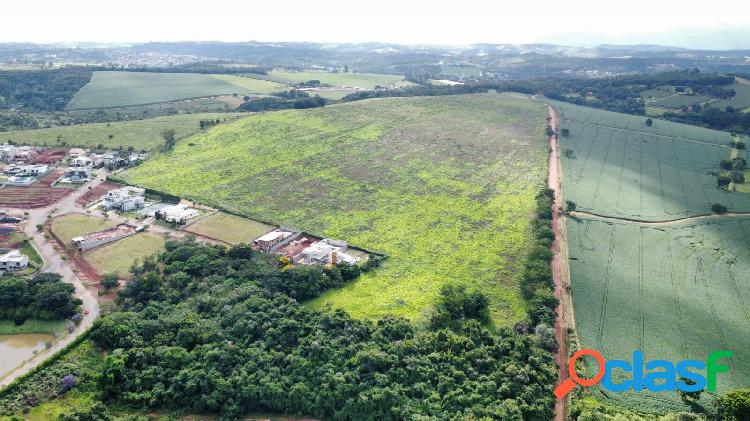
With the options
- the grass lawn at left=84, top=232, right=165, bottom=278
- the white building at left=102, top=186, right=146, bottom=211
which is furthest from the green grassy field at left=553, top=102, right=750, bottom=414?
the white building at left=102, top=186, right=146, bottom=211

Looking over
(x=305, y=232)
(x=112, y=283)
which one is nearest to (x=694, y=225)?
(x=305, y=232)

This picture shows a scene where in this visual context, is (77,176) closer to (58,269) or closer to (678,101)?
(58,269)

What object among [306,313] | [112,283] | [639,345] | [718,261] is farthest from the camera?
[718,261]

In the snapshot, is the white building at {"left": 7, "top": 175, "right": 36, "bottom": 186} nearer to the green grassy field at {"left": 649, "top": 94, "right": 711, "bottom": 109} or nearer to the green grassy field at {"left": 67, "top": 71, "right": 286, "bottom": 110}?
the green grassy field at {"left": 67, "top": 71, "right": 286, "bottom": 110}

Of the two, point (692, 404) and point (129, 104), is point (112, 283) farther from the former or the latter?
point (129, 104)

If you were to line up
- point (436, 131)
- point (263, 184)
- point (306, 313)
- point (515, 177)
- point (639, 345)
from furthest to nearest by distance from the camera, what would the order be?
point (436, 131), point (515, 177), point (263, 184), point (306, 313), point (639, 345)

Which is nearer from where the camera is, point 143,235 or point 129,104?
point 143,235
